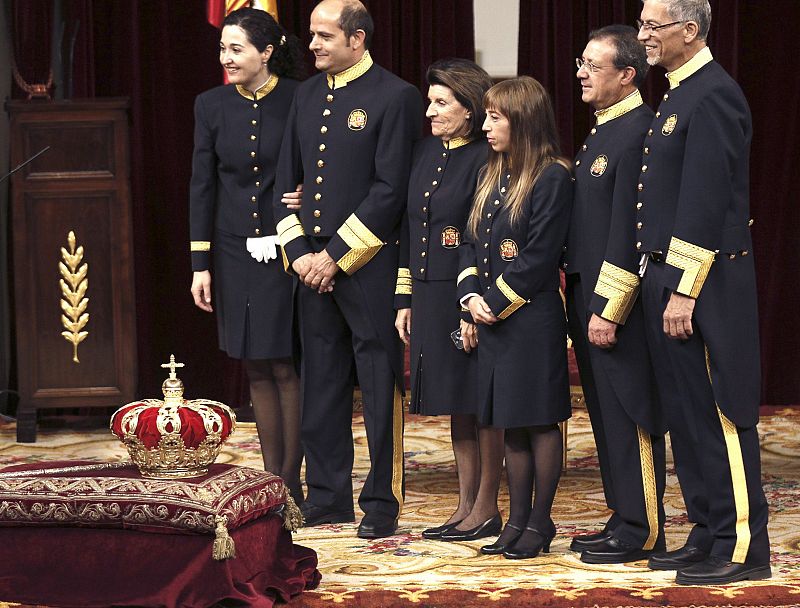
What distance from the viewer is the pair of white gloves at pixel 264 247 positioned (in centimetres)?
424

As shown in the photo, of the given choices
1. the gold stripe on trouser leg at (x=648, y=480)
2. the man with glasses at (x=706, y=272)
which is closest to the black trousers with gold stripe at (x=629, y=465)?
the gold stripe on trouser leg at (x=648, y=480)

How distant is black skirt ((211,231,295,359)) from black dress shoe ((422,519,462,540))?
0.74m

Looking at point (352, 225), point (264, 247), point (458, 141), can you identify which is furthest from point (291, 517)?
point (458, 141)

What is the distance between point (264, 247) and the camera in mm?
4242

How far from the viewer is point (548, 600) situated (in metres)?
3.20

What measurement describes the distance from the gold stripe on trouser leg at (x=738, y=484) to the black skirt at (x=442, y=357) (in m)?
0.78

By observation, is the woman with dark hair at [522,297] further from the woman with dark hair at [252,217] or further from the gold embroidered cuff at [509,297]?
the woman with dark hair at [252,217]

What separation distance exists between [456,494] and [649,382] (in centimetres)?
119

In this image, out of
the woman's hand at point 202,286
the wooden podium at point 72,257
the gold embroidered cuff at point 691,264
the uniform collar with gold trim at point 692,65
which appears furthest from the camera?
the wooden podium at point 72,257

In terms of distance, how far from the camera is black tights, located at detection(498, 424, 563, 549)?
3668 mm

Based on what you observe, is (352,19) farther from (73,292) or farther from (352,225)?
(73,292)

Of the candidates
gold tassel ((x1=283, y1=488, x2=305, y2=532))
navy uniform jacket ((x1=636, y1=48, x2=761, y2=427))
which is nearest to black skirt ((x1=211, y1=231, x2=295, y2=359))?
gold tassel ((x1=283, y1=488, x2=305, y2=532))

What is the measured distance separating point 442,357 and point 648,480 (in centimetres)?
68

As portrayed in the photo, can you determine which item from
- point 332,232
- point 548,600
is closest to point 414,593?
point 548,600
